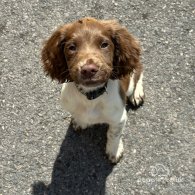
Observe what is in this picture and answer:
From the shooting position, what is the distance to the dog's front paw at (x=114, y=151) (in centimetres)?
509

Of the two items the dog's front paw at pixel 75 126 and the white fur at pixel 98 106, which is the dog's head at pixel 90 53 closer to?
the white fur at pixel 98 106

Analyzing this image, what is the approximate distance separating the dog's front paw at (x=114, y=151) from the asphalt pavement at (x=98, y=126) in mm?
86

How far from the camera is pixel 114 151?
5.11m

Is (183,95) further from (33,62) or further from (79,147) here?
(33,62)

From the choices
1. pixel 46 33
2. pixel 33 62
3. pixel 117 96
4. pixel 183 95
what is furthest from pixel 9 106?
pixel 183 95

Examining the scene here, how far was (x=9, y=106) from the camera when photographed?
5484 millimetres

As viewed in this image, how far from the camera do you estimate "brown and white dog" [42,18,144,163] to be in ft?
13.0

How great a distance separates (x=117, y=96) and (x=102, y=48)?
559 mm

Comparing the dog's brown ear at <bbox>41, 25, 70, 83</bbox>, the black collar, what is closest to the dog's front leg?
the black collar

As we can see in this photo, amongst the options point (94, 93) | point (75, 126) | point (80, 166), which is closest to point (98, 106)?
point (94, 93)

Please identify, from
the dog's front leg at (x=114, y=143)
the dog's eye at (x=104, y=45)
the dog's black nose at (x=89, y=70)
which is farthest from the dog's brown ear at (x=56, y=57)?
the dog's front leg at (x=114, y=143)

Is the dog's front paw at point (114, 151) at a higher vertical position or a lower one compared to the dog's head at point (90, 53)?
lower

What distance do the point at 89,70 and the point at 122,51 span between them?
1.78 feet

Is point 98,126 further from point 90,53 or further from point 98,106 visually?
point 90,53
